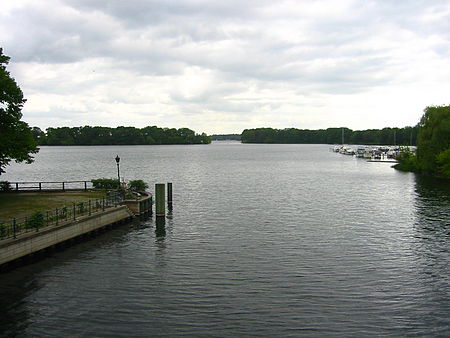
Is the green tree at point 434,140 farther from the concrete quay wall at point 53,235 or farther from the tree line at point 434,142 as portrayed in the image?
the concrete quay wall at point 53,235

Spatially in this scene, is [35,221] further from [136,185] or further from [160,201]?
[136,185]

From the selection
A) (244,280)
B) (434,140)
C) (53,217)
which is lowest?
(244,280)

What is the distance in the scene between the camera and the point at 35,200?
40.1m

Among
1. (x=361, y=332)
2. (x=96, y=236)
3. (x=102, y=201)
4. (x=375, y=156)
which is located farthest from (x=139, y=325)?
(x=375, y=156)

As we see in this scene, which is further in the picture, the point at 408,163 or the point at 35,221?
the point at 408,163

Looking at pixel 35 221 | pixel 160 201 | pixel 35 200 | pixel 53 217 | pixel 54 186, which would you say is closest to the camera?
pixel 35 221

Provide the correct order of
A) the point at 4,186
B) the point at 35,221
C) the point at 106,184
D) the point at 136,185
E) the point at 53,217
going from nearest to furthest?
the point at 35,221 < the point at 53,217 < the point at 4,186 < the point at 136,185 < the point at 106,184

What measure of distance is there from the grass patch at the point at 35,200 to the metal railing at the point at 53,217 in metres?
2.19

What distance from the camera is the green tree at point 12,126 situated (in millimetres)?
41862

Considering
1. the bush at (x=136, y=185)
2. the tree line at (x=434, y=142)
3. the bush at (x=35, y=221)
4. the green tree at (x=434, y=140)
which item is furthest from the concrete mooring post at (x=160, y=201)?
the green tree at (x=434, y=140)

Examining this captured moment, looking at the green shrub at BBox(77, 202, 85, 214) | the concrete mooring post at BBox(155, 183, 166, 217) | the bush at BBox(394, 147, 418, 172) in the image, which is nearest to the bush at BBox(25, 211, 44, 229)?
the green shrub at BBox(77, 202, 85, 214)

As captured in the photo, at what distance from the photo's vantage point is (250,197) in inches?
2277

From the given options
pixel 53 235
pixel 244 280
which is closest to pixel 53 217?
pixel 53 235

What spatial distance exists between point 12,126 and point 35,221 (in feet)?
65.7
